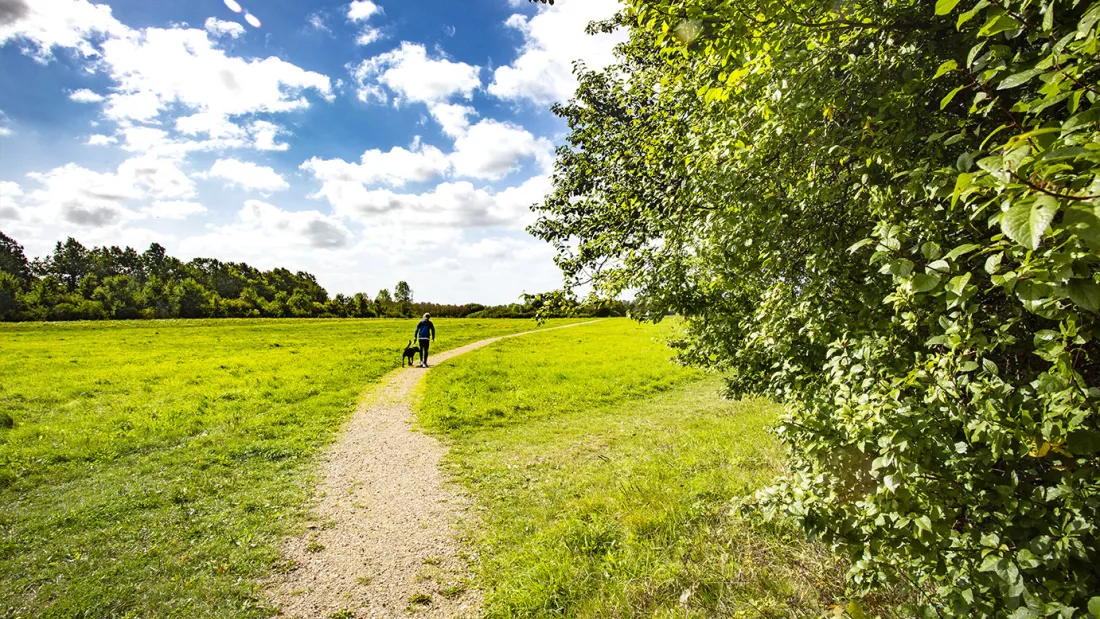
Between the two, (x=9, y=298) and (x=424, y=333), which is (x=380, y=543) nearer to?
(x=424, y=333)

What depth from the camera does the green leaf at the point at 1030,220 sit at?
1.42 meters

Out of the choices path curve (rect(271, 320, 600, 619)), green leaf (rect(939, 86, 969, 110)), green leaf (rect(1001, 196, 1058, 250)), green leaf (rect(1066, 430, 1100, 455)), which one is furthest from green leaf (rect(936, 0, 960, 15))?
path curve (rect(271, 320, 600, 619))

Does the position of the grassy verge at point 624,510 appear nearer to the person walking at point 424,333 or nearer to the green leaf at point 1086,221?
the green leaf at point 1086,221

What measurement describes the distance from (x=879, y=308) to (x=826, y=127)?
4.88ft

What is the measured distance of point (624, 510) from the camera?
7.78 metres

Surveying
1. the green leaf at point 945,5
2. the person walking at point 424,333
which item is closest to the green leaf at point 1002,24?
the green leaf at point 945,5

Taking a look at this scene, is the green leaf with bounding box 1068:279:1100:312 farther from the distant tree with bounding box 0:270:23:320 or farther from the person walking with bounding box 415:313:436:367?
the distant tree with bounding box 0:270:23:320

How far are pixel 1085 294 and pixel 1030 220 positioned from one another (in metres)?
0.54

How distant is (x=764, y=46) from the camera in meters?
3.77

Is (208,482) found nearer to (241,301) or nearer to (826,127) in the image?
(826,127)

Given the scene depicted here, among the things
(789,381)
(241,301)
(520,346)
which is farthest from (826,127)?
(241,301)

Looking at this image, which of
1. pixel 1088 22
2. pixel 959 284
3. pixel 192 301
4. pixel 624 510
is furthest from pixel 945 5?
pixel 192 301

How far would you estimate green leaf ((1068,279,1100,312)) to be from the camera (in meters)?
1.71

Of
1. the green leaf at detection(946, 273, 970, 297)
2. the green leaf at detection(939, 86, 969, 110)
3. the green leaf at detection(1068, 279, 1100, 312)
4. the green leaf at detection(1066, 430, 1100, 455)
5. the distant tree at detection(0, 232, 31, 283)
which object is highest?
the distant tree at detection(0, 232, 31, 283)
